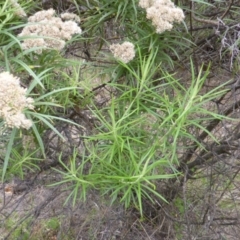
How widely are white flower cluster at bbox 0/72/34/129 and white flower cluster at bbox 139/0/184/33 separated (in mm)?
634

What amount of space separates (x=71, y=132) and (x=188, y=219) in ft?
2.19

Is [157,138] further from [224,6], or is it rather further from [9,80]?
[224,6]

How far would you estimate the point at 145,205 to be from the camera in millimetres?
2330

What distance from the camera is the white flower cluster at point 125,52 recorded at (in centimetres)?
167

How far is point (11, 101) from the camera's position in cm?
115

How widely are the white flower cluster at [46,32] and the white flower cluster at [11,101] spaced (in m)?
0.28

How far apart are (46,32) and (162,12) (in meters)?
0.41

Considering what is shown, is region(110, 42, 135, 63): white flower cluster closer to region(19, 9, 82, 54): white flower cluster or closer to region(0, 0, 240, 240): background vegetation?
region(0, 0, 240, 240): background vegetation

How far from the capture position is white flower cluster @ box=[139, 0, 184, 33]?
1609mm

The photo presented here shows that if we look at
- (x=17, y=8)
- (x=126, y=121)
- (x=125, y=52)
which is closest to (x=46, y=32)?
(x=17, y=8)

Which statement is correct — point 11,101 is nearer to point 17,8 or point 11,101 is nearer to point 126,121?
point 17,8

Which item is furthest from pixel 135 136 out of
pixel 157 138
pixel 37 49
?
pixel 37 49

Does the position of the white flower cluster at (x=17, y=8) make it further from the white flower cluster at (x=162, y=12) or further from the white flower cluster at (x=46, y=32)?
the white flower cluster at (x=162, y=12)

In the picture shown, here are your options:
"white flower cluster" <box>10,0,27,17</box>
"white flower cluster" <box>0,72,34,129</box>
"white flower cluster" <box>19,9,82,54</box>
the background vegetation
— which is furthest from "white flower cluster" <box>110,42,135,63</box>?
"white flower cluster" <box>0,72,34,129</box>
